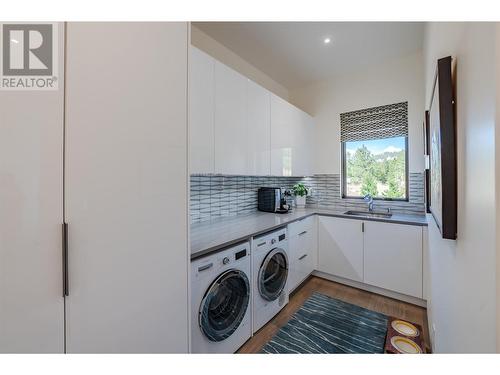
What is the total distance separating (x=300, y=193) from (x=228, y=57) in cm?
199

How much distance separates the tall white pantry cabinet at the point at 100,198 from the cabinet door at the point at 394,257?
2.14 meters

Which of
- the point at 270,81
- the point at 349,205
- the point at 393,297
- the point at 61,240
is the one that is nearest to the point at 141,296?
the point at 61,240

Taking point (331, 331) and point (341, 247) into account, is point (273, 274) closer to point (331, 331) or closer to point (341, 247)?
point (331, 331)

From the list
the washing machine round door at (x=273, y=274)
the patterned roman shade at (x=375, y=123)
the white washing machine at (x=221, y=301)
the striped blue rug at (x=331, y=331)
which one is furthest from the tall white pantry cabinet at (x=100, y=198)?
the patterned roman shade at (x=375, y=123)

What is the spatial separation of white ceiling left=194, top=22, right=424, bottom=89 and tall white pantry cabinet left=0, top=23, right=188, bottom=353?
1.34 m

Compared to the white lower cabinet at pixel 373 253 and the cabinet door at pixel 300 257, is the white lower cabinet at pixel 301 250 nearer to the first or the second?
the cabinet door at pixel 300 257

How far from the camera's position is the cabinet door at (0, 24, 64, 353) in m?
0.67

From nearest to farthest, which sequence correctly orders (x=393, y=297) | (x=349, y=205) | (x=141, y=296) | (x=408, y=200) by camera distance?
(x=141, y=296)
(x=393, y=297)
(x=408, y=200)
(x=349, y=205)

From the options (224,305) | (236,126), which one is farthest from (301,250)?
(236,126)

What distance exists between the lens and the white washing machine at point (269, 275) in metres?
1.78
